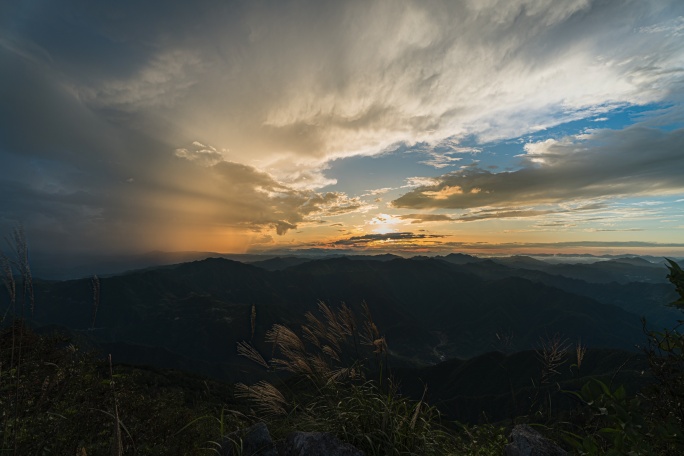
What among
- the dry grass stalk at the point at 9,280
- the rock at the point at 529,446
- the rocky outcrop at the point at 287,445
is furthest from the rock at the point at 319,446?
the dry grass stalk at the point at 9,280

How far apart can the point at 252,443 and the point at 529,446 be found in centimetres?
349

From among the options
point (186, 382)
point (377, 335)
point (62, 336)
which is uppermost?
point (377, 335)

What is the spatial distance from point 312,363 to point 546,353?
3.99 metres

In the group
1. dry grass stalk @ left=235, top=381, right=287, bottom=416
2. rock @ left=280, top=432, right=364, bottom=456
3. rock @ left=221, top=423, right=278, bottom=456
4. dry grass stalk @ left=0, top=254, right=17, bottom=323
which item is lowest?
rock @ left=221, top=423, right=278, bottom=456

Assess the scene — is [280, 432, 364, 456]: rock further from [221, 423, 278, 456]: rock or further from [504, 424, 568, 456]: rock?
[504, 424, 568, 456]: rock

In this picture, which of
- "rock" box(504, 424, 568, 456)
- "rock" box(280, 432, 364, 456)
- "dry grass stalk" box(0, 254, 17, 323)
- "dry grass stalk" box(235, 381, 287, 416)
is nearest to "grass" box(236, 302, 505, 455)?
"dry grass stalk" box(235, 381, 287, 416)

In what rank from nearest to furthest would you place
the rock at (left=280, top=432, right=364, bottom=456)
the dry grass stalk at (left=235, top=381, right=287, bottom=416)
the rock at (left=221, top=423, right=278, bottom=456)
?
the rock at (left=280, top=432, right=364, bottom=456)
the rock at (left=221, top=423, right=278, bottom=456)
the dry grass stalk at (left=235, top=381, right=287, bottom=416)

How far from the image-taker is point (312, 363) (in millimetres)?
5219

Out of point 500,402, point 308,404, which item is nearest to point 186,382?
point 308,404

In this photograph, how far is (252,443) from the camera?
13.8 feet

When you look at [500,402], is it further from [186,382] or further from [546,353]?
[546,353]

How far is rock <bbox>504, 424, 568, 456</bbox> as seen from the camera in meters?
3.82

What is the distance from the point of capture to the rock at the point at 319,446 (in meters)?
3.78

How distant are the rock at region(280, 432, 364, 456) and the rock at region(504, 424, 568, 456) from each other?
1873 millimetres
